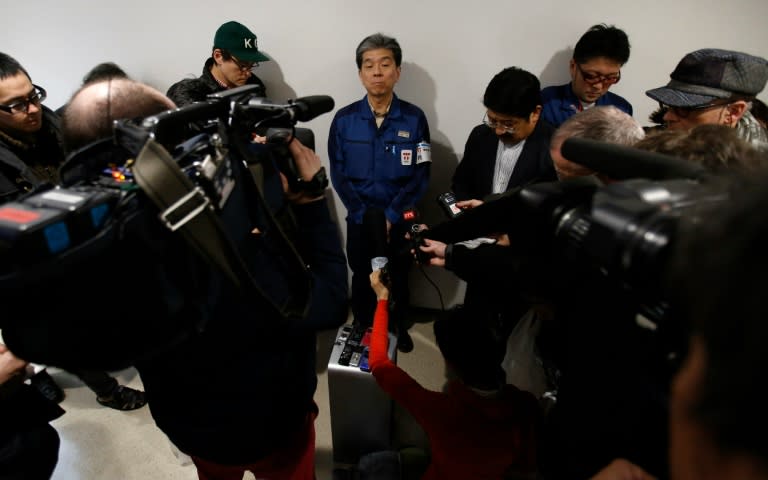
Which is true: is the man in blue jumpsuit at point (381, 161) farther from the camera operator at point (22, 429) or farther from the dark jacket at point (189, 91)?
the camera operator at point (22, 429)

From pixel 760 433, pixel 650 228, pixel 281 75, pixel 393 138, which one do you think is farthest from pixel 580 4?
pixel 760 433

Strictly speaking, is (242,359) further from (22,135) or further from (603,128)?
(22,135)

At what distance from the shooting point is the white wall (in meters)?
1.77

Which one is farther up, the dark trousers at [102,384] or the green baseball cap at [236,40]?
the green baseball cap at [236,40]

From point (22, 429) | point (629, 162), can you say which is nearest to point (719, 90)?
point (629, 162)

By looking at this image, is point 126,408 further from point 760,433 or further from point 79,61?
point 760,433

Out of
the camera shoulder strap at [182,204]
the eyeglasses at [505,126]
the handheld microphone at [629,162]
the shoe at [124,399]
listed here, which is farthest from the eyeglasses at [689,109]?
the shoe at [124,399]

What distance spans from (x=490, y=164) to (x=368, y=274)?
89cm

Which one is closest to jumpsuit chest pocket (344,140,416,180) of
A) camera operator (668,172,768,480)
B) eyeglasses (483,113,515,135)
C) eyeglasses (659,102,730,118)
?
eyeglasses (483,113,515,135)

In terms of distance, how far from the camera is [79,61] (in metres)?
2.30

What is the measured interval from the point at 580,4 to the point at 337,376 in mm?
1921

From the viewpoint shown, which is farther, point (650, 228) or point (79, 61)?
point (79, 61)

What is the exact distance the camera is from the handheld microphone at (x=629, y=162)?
0.53 m

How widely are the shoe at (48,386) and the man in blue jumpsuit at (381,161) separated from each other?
1617 mm
